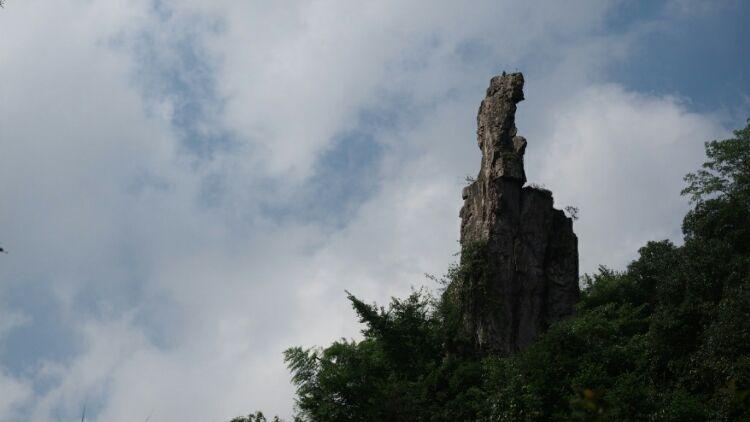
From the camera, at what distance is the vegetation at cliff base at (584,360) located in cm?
2428

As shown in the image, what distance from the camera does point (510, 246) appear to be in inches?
1347

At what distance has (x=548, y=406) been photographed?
24.9 metres

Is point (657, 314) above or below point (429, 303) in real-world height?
below

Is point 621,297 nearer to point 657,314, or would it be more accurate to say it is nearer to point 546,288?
point 546,288

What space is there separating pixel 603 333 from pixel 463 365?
5.03 metres

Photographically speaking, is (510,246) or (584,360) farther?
(510,246)

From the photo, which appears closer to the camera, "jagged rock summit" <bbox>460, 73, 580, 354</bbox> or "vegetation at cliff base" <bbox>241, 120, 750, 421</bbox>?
"vegetation at cliff base" <bbox>241, 120, 750, 421</bbox>

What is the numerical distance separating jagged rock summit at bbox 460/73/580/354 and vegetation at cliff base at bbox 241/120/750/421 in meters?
0.73

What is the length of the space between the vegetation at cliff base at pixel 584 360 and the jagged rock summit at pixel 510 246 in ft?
2.39

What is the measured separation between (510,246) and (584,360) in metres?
8.21

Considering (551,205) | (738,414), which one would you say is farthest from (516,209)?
(738,414)

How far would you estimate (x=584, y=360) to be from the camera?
2681cm

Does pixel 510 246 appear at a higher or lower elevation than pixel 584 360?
higher

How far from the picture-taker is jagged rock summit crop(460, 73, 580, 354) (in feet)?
107
